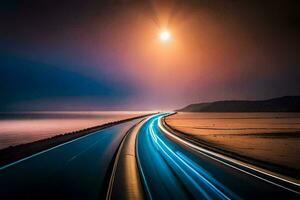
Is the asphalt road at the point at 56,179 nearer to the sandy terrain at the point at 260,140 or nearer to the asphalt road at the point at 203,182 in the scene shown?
the asphalt road at the point at 203,182

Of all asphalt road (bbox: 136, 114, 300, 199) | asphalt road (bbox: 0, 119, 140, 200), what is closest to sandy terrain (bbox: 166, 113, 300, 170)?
asphalt road (bbox: 136, 114, 300, 199)

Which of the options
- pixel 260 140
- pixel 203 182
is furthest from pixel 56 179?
pixel 260 140

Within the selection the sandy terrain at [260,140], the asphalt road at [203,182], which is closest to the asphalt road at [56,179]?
the asphalt road at [203,182]

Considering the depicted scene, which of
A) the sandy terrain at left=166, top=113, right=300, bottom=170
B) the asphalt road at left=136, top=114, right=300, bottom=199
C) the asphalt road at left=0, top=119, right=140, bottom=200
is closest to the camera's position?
the asphalt road at left=136, top=114, right=300, bottom=199

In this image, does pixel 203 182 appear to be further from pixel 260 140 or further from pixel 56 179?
pixel 260 140

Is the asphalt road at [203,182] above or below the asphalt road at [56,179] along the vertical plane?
below

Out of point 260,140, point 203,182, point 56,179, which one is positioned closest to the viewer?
point 203,182

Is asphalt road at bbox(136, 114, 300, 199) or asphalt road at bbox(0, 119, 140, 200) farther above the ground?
asphalt road at bbox(0, 119, 140, 200)

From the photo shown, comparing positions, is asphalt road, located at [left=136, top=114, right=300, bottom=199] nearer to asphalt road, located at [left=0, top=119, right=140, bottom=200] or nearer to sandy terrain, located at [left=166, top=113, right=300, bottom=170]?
asphalt road, located at [left=0, top=119, right=140, bottom=200]

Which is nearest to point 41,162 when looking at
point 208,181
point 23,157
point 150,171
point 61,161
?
point 61,161

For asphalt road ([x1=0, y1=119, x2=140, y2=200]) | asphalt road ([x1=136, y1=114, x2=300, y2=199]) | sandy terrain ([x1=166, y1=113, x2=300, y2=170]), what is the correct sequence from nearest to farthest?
1. asphalt road ([x1=136, y1=114, x2=300, y2=199])
2. asphalt road ([x1=0, y1=119, x2=140, y2=200])
3. sandy terrain ([x1=166, y1=113, x2=300, y2=170])

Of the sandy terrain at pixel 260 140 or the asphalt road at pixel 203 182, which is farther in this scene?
the sandy terrain at pixel 260 140

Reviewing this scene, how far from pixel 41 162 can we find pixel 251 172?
1064 cm

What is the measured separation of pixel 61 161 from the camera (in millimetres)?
20016
